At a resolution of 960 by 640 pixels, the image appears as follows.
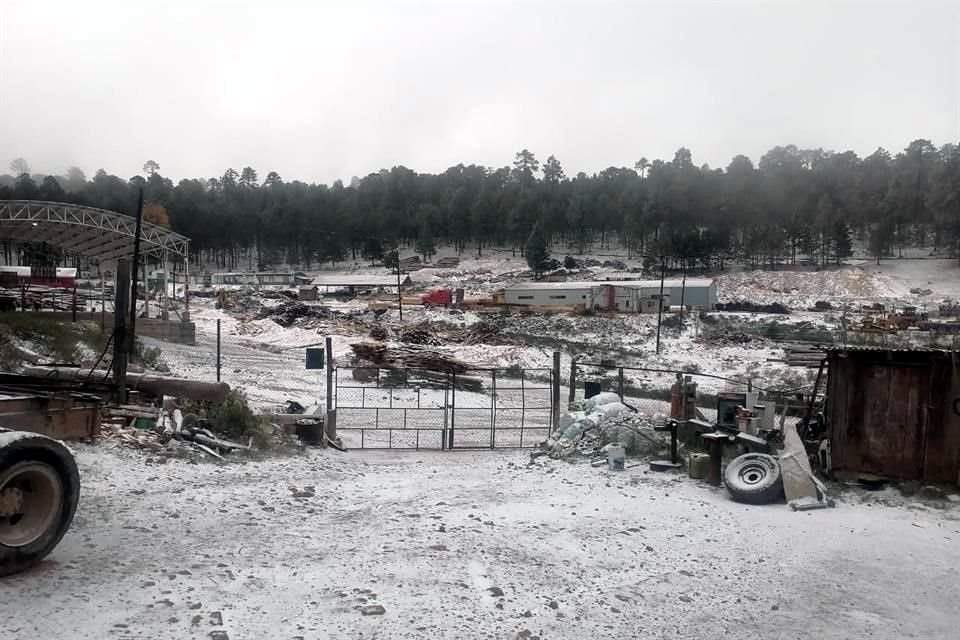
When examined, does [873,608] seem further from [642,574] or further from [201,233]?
[201,233]

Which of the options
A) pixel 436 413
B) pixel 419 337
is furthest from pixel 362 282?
pixel 436 413

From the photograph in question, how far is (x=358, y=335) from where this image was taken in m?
45.3

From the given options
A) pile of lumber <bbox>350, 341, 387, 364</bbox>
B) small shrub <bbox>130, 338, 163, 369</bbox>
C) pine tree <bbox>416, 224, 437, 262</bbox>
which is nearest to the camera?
small shrub <bbox>130, 338, 163, 369</bbox>

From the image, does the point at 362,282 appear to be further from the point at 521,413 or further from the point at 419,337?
the point at 521,413

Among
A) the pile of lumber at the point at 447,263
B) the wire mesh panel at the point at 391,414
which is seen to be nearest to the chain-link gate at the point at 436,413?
the wire mesh panel at the point at 391,414

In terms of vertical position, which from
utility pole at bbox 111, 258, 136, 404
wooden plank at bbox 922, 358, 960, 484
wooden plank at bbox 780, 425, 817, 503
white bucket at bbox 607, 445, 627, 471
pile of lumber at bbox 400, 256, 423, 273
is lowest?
white bucket at bbox 607, 445, 627, 471

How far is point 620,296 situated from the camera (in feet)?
207

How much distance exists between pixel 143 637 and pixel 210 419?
7775mm

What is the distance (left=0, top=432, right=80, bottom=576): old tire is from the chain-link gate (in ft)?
29.6

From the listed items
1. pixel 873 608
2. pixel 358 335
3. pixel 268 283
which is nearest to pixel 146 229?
pixel 358 335

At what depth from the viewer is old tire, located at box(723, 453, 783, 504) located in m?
9.70

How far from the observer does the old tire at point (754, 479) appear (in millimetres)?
9703

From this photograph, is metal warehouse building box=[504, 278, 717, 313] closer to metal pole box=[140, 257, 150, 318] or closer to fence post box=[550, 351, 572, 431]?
metal pole box=[140, 257, 150, 318]

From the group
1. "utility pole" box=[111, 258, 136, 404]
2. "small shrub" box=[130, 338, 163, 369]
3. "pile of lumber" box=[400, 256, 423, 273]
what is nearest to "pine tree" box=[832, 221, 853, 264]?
"pile of lumber" box=[400, 256, 423, 273]
